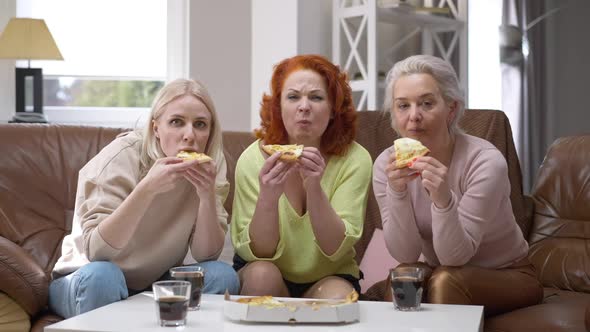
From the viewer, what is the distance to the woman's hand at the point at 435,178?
8.62 feet

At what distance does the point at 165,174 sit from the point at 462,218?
0.90m

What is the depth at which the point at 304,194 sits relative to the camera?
3.05 metres

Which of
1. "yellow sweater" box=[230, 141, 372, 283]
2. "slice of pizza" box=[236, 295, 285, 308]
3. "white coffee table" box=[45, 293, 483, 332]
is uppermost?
"yellow sweater" box=[230, 141, 372, 283]

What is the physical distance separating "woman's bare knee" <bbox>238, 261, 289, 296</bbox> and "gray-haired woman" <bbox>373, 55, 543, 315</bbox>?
36 cm

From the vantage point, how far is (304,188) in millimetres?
3043

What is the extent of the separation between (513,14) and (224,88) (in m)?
2.33

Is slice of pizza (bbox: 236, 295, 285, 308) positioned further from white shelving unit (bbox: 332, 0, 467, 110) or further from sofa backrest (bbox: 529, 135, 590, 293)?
white shelving unit (bbox: 332, 0, 467, 110)

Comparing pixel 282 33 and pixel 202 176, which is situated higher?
pixel 282 33

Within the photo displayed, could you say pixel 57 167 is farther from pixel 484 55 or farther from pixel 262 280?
pixel 484 55

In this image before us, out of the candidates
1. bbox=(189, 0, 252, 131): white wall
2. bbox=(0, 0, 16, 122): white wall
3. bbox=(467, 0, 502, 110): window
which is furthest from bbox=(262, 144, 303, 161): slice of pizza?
bbox=(467, 0, 502, 110): window

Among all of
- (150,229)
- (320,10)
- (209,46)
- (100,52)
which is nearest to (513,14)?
(320,10)

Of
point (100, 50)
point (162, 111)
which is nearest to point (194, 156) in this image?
point (162, 111)

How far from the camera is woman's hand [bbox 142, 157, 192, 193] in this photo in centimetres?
265

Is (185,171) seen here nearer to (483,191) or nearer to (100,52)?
(483,191)
